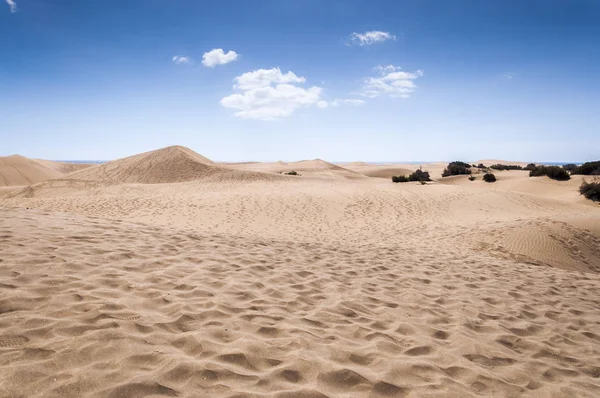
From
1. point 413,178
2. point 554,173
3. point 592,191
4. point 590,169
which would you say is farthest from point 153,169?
point 590,169

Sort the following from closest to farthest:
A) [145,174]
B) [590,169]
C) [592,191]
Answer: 1. [592,191]
2. [590,169]
3. [145,174]

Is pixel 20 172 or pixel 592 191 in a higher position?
pixel 20 172

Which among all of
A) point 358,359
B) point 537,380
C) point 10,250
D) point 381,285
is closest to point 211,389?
point 358,359

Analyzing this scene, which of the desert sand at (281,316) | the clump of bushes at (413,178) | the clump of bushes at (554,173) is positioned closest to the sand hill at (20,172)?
the clump of bushes at (413,178)

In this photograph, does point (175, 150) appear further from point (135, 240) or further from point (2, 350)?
point (2, 350)

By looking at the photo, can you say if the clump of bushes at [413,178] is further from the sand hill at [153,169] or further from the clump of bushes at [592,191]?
the sand hill at [153,169]

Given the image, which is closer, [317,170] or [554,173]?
[554,173]

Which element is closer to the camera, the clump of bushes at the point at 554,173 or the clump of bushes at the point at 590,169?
the clump of bushes at the point at 554,173

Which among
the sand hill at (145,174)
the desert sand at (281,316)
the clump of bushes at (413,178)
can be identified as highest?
the sand hill at (145,174)

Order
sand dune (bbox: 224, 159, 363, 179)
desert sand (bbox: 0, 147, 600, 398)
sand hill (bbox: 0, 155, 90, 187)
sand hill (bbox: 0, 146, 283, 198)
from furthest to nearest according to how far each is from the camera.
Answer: sand hill (bbox: 0, 155, 90, 187) < sand dune (bbox: 224, 159, 363, 179) < sand hill (bbox: 0, 146, 283, 198) < desert sand (bbox: 0, 147, 600, 398)

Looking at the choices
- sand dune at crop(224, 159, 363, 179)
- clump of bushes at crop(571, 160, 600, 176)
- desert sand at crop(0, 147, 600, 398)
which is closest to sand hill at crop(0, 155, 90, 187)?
sand dune at crop(224, 159, 363, 179)

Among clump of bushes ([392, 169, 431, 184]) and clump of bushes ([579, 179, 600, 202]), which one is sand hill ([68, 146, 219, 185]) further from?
clump of bushes ([579, 179, 600, 202])

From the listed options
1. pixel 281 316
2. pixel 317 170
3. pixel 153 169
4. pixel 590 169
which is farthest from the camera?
pixel 317 170

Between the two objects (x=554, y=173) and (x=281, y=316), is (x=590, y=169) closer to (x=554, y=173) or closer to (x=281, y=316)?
(x=554, y=173)
